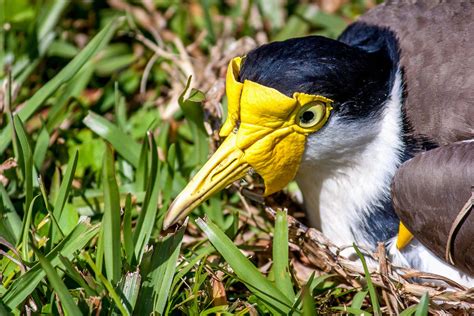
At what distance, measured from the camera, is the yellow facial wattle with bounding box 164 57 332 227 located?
3.37 metres

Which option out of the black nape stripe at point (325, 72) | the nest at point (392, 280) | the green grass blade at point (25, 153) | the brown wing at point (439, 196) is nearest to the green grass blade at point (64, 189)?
the green grass blade at point (25, 153)

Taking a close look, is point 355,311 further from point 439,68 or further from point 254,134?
point 439,68

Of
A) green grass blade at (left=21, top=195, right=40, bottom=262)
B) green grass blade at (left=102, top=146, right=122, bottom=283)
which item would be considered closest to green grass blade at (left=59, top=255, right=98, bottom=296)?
green grass blade at (left=102, top=146, right=122, bottom=283)

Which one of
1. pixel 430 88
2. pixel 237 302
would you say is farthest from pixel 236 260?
pixel 430 88

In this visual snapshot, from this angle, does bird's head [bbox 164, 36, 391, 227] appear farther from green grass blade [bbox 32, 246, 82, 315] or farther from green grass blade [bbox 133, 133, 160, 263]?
green grass blade [bbox 32, 246, 82, 315]

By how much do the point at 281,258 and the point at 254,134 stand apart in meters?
0.49

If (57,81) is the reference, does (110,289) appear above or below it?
below

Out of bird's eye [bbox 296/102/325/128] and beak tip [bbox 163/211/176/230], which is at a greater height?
bird's eye [bbox 296/102/325/128]

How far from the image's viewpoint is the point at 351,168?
3748mm

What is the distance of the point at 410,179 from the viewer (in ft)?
11.2

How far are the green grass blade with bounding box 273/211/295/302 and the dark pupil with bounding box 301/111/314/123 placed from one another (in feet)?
1.27

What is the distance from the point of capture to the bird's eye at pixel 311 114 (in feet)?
11.2

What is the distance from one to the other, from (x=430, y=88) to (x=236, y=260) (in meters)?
1.05

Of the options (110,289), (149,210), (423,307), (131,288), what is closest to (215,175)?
(149,210)
